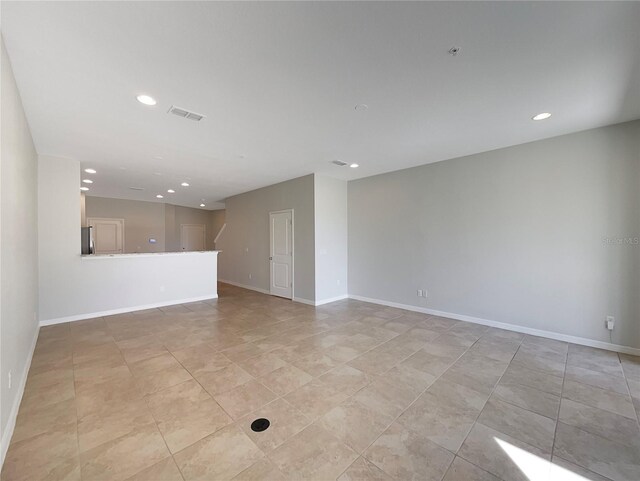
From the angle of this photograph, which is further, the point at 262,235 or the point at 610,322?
the point at 262,235

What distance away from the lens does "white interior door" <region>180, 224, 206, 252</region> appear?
10.5m

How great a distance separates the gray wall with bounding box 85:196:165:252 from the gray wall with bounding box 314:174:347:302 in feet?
22.9

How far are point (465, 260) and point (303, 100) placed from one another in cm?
365

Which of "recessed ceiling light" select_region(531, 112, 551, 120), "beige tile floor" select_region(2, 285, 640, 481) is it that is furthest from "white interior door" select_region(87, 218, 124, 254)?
"recessed ceiling light" select_region(531, 112, 551, 120)

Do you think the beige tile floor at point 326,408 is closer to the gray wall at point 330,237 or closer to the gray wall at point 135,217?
the gray wall at point 330,237

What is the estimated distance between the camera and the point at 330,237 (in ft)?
18.9

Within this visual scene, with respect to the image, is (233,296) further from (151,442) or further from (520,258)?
(520,258)

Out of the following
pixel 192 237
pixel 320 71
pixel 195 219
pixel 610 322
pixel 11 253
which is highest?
pixel 320 71

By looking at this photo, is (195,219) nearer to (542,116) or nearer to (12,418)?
(12,418)

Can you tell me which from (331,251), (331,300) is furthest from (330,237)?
(331,300)

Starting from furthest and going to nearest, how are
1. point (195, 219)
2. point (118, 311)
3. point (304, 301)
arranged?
point (195, 219), point (304, 301), point (118, 311)

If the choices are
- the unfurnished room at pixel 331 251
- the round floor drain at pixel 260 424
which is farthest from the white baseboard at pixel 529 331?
the round floor drain at pixel 260 424

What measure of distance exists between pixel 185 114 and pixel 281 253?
3.80m

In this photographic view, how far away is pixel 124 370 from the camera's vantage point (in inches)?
108
